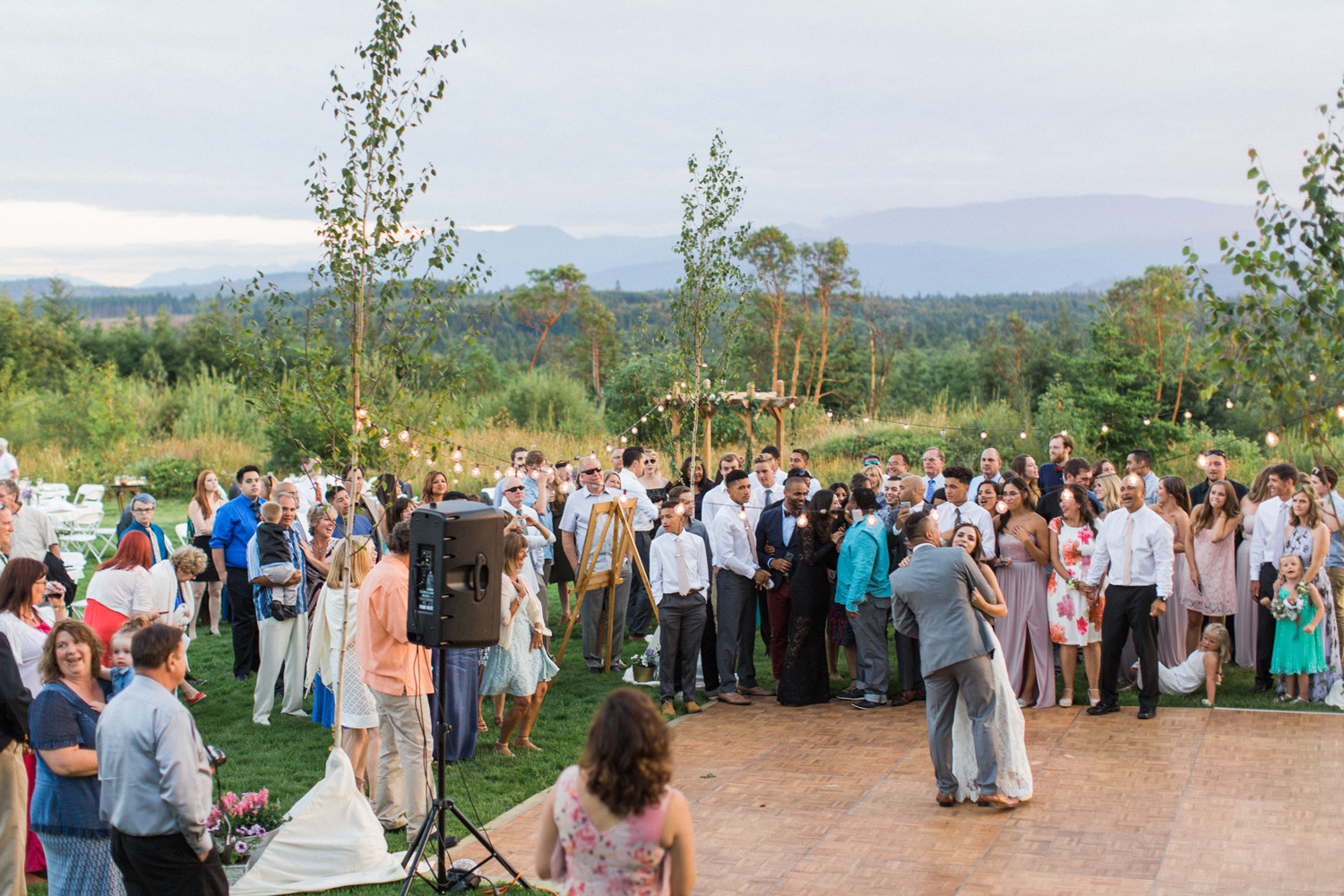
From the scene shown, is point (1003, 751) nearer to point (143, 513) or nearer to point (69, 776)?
point (69, 776)

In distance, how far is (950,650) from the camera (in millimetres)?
6305

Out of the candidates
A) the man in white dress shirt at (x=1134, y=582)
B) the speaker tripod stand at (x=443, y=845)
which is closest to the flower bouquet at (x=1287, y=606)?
the man in white dress shirt at (x=1134, y=582)

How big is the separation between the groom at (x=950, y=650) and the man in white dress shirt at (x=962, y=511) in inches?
87.3

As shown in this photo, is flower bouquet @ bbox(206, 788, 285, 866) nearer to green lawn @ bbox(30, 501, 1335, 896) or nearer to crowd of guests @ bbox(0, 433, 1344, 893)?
green lawn @ bbox(30, 501, 1335, 896)

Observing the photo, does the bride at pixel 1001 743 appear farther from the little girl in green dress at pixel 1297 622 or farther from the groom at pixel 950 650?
the little girl in green dress at pixel 1297 622

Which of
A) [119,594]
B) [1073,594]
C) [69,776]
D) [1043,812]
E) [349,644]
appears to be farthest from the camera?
[1073,594]

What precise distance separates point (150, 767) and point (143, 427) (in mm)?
27979

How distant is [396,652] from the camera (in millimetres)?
5977

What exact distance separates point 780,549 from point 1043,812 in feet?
11.0

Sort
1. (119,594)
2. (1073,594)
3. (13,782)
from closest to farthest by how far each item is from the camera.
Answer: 1. (13,782)
2. (119,594)
3. (1073,594)

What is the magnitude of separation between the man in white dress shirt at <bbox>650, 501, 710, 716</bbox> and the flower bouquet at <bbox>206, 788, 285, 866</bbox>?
345 centimetres

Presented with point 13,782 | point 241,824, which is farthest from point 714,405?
point 13,782

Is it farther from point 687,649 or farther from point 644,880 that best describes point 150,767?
point 687,649

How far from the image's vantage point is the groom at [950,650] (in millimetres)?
6305
